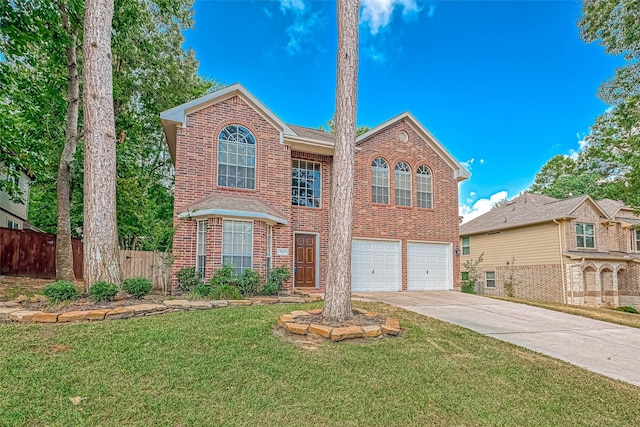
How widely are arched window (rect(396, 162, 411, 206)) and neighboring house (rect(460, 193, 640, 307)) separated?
947 centimetres

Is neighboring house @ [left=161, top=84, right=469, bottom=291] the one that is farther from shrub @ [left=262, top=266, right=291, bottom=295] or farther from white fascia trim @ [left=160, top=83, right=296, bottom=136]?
shrub @ [left=262, top=266, right=291, bottom=295]

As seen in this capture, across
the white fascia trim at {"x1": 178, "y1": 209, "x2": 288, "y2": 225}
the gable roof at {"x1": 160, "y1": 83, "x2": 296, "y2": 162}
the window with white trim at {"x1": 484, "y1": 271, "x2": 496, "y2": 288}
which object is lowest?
the window with white trim at {"x1": 484, "y1": 271, "x2": 496, "y2": 288}

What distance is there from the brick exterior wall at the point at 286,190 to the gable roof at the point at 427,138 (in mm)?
197

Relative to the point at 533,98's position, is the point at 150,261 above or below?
below

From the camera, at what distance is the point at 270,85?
1931 cm

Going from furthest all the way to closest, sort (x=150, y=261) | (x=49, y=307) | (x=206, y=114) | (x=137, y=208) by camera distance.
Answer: (x=137, y=208) → (x=150, y=261) → (x=206, y=114) → (x=49, y=307)

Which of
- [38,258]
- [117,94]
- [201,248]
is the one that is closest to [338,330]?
[201,248]

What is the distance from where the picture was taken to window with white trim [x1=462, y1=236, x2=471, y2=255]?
920 inches

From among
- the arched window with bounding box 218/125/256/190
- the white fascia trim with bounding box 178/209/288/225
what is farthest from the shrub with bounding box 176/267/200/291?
the arched window with bounding box 218/125/256/190

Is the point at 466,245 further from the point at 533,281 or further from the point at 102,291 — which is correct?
the point at 102,291

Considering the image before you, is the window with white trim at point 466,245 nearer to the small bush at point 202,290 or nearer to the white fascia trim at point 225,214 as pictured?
the white fascia trim at point 225,214

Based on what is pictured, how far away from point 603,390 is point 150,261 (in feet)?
38.3

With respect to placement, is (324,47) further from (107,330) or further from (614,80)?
(107,330)

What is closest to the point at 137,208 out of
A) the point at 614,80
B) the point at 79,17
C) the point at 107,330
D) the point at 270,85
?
the point at 79,17
